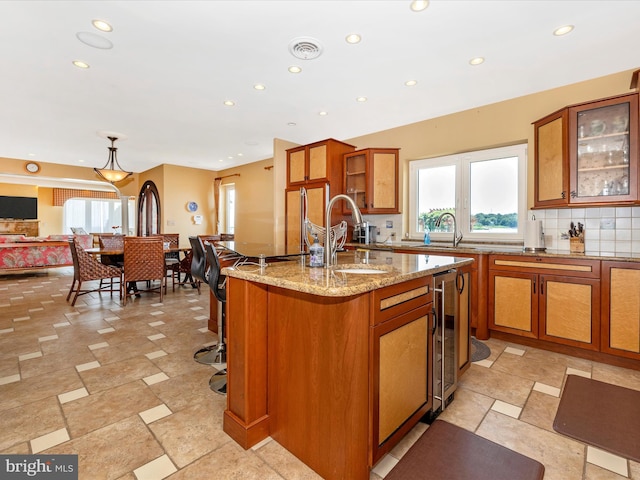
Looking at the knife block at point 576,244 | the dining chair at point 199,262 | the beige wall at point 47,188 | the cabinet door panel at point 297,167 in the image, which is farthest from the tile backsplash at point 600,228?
the beige wall at point 47,188

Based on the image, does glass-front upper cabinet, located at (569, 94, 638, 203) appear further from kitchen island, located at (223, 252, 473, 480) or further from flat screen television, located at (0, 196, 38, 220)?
flat screen television, located at (0, 196, 38, 220)

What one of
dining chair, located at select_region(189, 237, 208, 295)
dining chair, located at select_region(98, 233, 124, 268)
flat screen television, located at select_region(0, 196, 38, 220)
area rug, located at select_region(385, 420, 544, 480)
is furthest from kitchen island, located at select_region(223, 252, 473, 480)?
flat screen television, located at select_region(0, 196, 38, 220)

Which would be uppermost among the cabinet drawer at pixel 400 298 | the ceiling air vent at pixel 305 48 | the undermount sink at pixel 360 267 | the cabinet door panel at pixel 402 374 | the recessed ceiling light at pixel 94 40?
the recessed ceiling light at pixel 94 40

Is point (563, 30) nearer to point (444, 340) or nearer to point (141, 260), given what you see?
point (444, 340)

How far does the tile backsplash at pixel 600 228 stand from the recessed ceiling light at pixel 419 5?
2.47m

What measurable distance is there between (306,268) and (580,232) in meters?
3.00

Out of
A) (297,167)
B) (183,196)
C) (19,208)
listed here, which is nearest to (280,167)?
(297,167)

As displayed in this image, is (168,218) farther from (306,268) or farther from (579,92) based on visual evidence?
(579,92)

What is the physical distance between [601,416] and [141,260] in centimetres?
504

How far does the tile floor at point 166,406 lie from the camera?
147cm

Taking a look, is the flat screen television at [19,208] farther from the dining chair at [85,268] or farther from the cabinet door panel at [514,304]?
the cabinet door panel at [514,304]

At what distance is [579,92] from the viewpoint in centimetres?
314

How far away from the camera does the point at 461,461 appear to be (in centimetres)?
147

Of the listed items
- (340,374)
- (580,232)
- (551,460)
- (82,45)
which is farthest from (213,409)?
(580,232)
